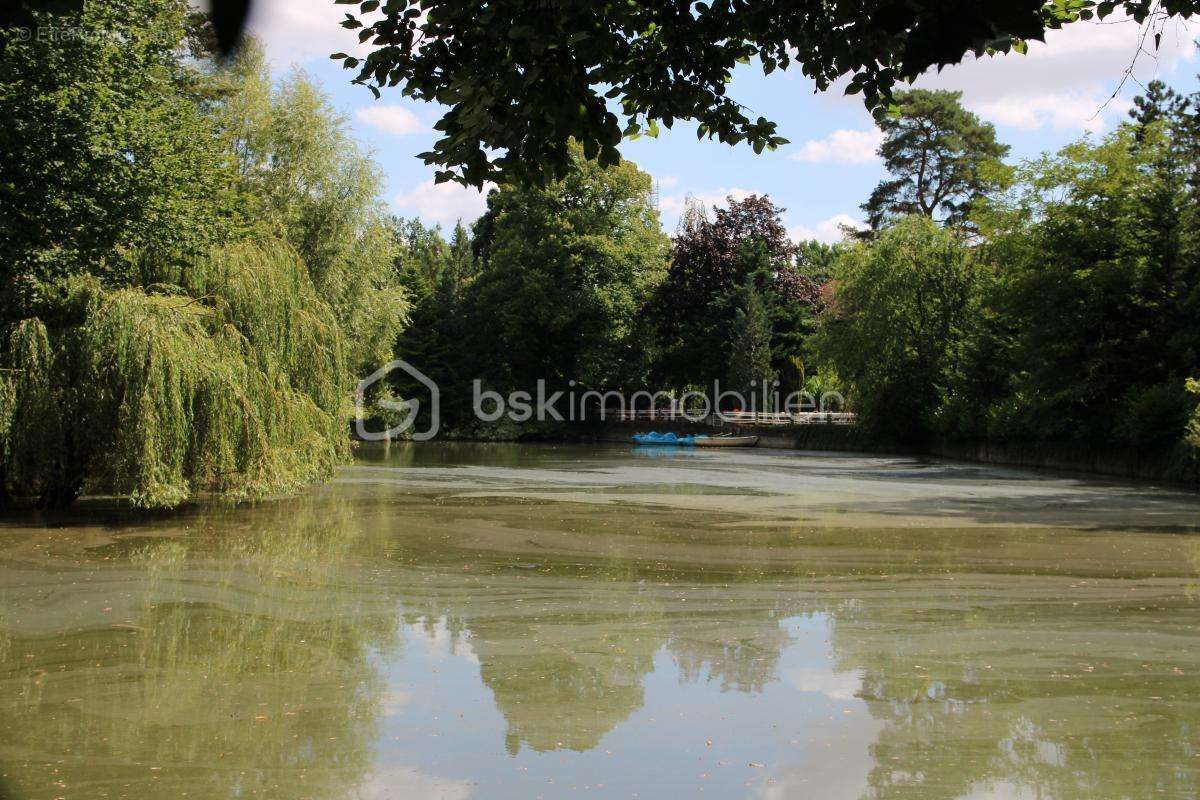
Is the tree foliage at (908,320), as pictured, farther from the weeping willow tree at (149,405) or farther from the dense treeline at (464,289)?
the weeping willow tree at (149,405)

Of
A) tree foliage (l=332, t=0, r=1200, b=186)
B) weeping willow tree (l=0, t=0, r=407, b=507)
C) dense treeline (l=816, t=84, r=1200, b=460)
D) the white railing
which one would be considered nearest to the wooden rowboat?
the white railing

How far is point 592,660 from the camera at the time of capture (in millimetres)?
7801

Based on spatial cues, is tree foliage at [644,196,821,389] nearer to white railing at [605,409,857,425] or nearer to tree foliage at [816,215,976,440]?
white railing at [605,409,857,425]

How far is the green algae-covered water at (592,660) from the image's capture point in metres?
5.49

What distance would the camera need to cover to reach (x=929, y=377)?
3956cm

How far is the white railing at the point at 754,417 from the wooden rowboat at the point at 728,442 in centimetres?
197

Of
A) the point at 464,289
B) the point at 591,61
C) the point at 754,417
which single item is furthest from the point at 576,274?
the point at 591,61

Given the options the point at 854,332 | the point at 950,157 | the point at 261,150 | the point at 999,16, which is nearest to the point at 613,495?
the point at 261,150

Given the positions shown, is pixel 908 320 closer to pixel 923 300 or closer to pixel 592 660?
pixel 923 300

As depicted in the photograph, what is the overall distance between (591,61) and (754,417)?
44198 millimetres

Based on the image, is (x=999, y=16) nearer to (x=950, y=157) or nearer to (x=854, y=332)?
(x=854, y=332)

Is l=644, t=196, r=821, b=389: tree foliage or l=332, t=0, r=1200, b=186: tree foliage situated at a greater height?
l=644, t=196, r=821, b=389: tree foliage

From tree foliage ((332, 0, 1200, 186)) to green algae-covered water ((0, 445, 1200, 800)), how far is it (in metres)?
3.28

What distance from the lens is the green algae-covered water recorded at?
18.0ft
